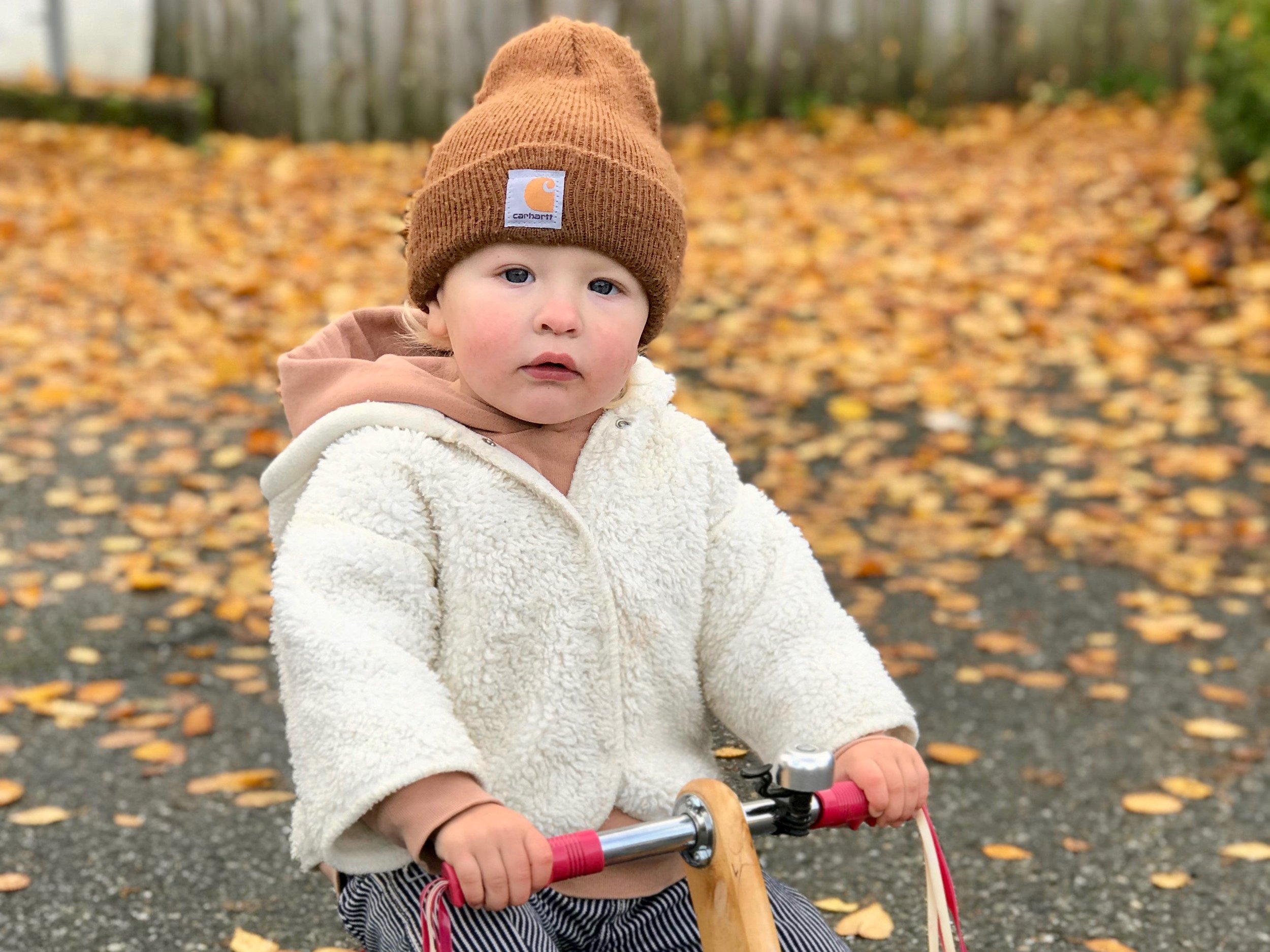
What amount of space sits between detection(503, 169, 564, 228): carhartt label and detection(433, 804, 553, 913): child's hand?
0.73 metres

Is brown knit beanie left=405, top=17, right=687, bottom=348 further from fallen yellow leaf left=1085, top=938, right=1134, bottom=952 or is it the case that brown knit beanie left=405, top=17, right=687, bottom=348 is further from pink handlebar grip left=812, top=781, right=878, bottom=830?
fallen yellow leaf left=1085, top=938, right=1134, bottom=952

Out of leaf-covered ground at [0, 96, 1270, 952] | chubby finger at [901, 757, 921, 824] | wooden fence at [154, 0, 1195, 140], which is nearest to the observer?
chubby finger at [901, 757, 921, 824]

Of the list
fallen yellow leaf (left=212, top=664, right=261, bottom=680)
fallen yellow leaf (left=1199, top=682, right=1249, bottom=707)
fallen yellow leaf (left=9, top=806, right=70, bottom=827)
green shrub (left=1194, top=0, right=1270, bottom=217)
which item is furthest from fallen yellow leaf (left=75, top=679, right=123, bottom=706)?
green shrub (left=1194, top=0, right=1270, bottom=217)

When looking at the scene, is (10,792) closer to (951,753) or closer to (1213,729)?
(951,753)

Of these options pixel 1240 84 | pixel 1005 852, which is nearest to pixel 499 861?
pixel 1005 852

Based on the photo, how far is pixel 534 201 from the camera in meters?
1.89

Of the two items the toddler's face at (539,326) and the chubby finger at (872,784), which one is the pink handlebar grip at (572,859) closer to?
the chubby finger at (872,784)

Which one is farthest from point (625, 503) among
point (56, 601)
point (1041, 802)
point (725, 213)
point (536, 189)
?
point (725, 213)

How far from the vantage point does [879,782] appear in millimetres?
1834

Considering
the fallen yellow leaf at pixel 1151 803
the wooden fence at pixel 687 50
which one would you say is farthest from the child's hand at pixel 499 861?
the wooden fence at pixel 687 50

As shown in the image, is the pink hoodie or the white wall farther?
the white wall

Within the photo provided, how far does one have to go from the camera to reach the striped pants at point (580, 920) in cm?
191

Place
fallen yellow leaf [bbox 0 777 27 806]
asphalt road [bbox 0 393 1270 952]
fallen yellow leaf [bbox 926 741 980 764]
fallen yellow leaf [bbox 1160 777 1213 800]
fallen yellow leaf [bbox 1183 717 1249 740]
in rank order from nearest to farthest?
asphalt road [bbox 0 393 1270 952]
fallen yellow leaf [bbox 0 777 27 806]
fallen yellow leaf [bbox 1160 777 1213 800]
fallen yellow leaf [bbox 926 741 980 764]
fallen yellow leaf [bbox 1183 717 1249 740]

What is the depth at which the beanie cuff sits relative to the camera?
1.90 meters
